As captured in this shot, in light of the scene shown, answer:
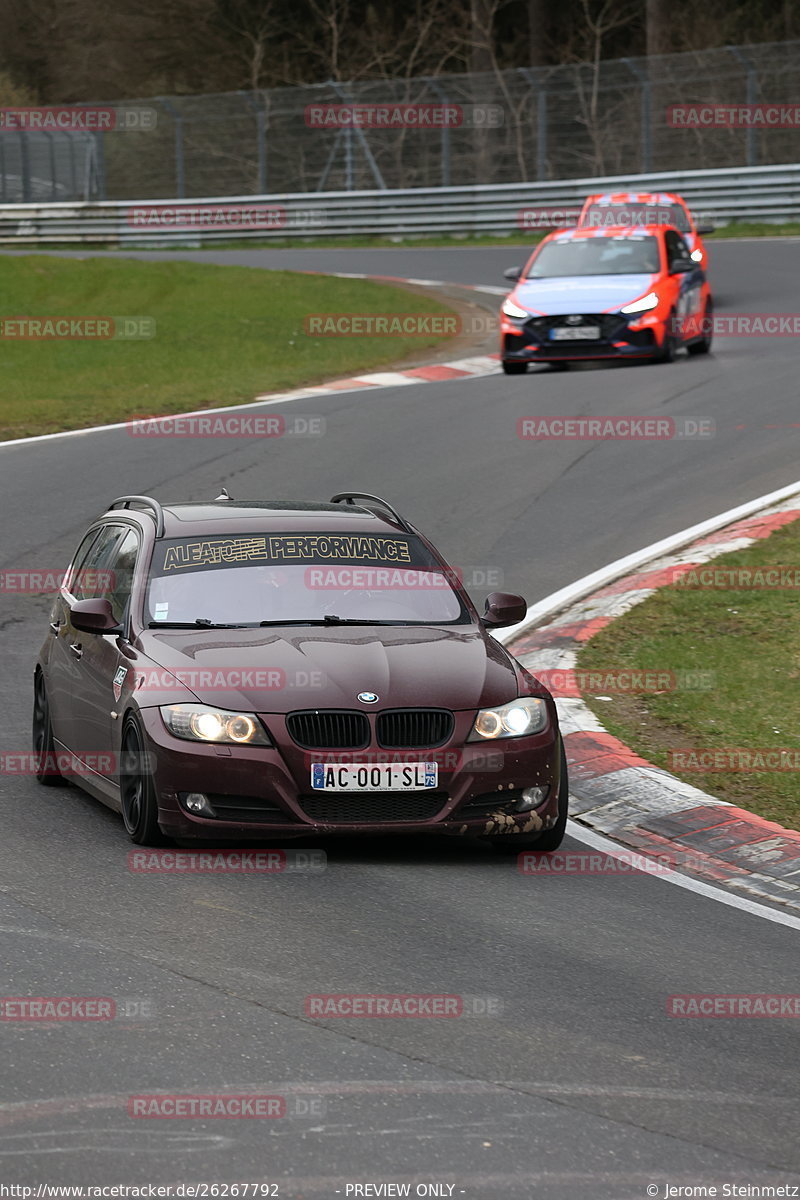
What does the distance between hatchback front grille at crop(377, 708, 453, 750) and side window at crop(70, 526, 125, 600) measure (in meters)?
2.26

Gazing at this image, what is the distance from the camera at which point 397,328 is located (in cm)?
2630

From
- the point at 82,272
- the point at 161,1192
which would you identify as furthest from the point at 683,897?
the point at 82,272

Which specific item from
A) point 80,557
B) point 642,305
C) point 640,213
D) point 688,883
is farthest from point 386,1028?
point 640,213

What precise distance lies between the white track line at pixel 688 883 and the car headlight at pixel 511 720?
707 mm

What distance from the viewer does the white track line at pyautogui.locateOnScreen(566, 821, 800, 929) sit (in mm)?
7582

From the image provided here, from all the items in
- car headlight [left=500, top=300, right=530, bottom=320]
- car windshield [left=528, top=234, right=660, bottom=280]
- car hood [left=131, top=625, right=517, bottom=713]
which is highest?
car windshield [left=528, top=234, right=660, bottom=280]

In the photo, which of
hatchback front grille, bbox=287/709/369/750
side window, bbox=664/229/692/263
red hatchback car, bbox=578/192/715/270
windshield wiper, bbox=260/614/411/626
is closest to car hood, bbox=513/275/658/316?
side window, bbox=664/229/692/263

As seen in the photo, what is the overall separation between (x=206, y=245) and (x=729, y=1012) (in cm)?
3741

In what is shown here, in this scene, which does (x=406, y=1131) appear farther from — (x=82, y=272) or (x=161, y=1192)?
(x=82, y=272)

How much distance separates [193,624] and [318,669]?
0.90 metres

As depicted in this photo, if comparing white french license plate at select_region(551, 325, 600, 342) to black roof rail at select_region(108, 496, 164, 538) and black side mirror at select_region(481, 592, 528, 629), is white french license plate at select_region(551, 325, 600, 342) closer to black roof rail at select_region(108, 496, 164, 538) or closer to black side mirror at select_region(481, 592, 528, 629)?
black roof rail at select_region(108, 496, 164, 538)

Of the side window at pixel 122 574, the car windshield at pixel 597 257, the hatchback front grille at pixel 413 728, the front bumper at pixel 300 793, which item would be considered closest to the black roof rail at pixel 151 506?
the side window at pixel 122 574

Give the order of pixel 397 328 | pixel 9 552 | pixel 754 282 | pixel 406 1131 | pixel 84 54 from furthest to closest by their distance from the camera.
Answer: pixel 84 54 → pixel 754 282 → pixel 397 328 → pixel 9 552 → pixel 406 1131

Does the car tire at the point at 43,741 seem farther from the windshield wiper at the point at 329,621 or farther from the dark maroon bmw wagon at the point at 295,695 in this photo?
the windshield wiper at the point at 329,621
